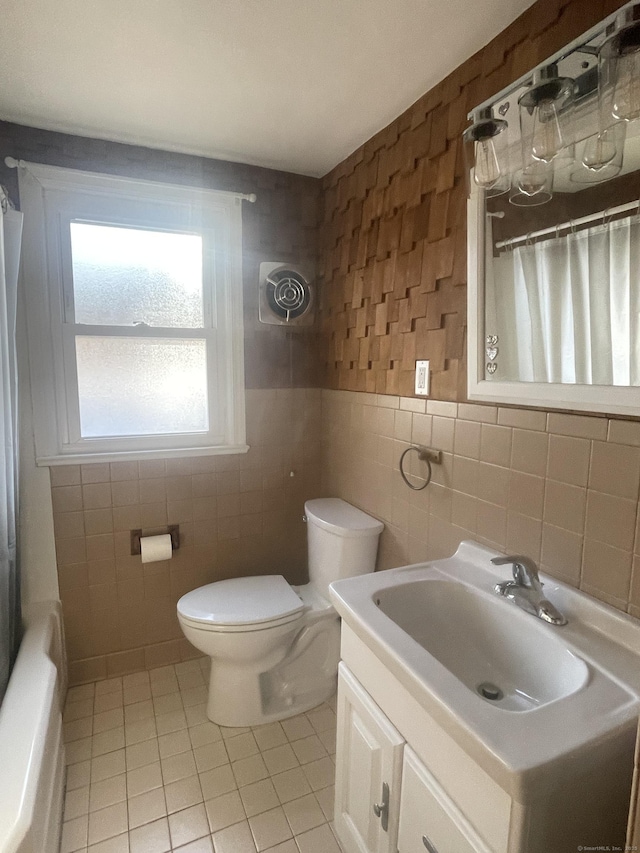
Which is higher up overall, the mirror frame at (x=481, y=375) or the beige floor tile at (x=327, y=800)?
the mirror frame at (x=481, y=375)

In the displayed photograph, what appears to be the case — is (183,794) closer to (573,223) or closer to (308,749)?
(308,749)

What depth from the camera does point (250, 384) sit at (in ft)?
7.27

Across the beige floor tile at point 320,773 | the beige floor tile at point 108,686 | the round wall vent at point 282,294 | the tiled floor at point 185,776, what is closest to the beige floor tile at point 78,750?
the tiled floor at point 185,776

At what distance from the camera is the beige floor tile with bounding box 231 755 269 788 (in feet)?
5.29

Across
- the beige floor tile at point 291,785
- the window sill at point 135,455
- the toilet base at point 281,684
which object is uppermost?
the window sill at point 135,455

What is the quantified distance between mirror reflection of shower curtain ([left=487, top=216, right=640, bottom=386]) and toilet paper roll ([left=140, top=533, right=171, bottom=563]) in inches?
60.7

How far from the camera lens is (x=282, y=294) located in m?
2.18

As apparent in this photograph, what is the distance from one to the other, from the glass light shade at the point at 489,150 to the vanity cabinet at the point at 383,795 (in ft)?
4.53

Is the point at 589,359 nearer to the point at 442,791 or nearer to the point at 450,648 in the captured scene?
the point at 450,648

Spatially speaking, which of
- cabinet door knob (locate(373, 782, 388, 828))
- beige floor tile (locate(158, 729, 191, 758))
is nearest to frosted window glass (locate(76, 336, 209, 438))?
beige floor tile (locate(158, 729, 191, 758))

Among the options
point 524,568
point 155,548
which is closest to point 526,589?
point 524,568

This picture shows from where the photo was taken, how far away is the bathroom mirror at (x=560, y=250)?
0.99m

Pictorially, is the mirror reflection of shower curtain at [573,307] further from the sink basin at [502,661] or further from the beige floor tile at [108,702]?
the beige floor tile at [108,702]

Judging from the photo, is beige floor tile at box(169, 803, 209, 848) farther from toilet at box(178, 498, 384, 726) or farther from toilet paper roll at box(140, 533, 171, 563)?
toilet paper roll at box(140, 533, 171, 563)
